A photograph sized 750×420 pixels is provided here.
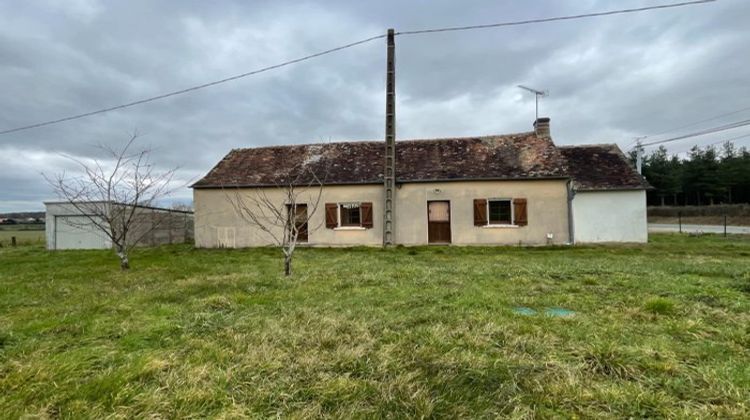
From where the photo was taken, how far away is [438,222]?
1489 centimetres

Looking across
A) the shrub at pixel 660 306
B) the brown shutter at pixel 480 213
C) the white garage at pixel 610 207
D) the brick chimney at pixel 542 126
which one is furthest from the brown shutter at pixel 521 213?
the shrub at pixel 660 306

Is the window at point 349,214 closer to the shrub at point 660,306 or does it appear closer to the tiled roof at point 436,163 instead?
the tiled roof at point 436,163

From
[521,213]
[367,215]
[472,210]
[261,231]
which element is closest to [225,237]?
[261,231]

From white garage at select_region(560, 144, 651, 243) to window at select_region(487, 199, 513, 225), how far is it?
2367 millimetres

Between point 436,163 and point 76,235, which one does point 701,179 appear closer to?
point 436,163

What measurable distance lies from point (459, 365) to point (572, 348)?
1.04m

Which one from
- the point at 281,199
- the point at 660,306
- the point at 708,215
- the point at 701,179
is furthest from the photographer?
the point at 701,179

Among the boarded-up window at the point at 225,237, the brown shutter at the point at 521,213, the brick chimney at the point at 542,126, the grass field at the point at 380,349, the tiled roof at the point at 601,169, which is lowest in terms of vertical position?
the grass field at the point at 380,349

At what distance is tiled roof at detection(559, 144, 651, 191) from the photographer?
15289mm

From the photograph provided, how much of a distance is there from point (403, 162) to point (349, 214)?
116 inches

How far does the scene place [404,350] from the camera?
3.41 metres

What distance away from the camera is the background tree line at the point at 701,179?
143ft

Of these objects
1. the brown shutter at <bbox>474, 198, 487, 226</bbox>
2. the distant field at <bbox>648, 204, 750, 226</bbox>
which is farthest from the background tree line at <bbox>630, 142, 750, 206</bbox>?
the brown shutter at <bbox>474, 198, 487, 226</bbox>

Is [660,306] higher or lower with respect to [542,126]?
lower
